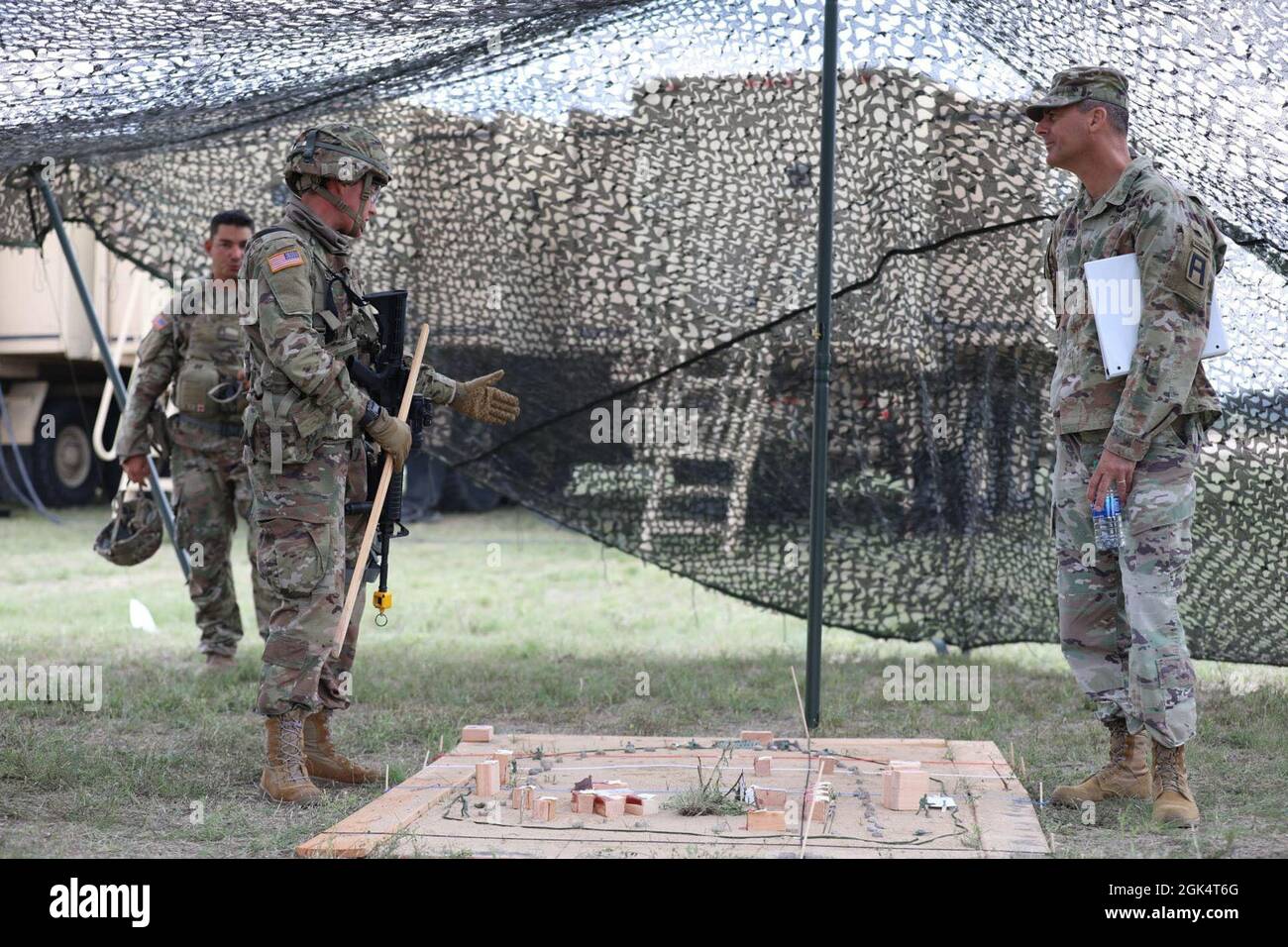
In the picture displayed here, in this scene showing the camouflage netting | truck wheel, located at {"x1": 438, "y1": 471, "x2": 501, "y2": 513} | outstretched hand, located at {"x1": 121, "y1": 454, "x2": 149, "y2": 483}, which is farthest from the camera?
truck wheel, located at {"x1": 438, "y1": 471, "x2": 501, "y2": 513}

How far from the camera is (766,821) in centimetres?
350

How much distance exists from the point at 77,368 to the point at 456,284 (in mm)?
8207

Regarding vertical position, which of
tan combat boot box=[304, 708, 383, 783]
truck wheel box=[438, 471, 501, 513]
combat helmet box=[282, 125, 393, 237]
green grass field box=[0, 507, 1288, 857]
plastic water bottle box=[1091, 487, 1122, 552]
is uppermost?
combat helmet box=[282, 125, 393, 237]

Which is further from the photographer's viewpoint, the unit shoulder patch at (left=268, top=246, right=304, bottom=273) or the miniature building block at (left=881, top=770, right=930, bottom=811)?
the unit shoulder patch at (left=268, top=246, right=304, bottom=273)

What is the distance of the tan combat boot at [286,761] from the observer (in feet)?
13.2

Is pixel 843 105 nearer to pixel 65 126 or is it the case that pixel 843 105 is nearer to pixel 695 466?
pixel 695 466

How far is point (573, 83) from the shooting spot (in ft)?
18.3

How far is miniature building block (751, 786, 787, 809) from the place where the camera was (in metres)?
3.75

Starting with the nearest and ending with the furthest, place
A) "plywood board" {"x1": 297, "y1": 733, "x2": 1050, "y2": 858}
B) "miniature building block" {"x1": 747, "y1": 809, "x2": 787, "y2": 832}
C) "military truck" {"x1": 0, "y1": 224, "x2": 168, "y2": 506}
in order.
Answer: "plywood board" {"x1": 297, "y1": 733, "x2": 1050, "y2": 858} → "miniature building block" {"x1": 747, "y1": 809, "x2": 787, "y2": 832} → "military truck" {"x1": 0, "y1": 224, "x2": 168, "y2": 506}

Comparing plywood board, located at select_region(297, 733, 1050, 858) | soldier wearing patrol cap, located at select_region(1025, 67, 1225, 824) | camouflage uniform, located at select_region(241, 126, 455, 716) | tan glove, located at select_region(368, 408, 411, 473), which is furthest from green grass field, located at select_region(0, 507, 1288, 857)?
tan glove, located at select_region(368, 408, 411, 473)

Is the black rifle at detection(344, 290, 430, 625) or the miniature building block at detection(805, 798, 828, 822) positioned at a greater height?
the black rifle at detection(344, 290, 430, 625)

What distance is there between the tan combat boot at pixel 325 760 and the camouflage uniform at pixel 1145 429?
2073 mm

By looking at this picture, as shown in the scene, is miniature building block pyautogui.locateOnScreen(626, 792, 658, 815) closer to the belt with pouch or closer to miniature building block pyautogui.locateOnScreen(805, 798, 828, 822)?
miniature building block pyautogui.locateOnScreen(805, 798, 828, 822)
